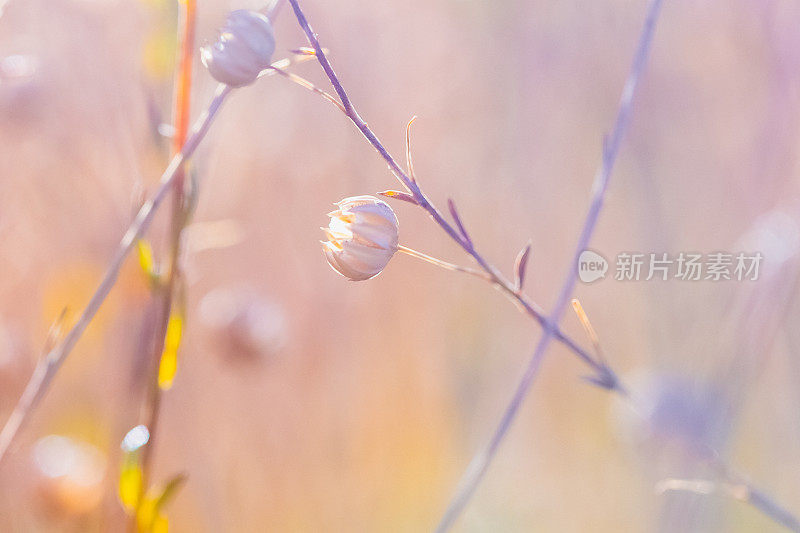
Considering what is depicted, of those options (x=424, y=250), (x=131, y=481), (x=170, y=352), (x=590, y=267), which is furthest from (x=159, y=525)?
(x=424, y=250)

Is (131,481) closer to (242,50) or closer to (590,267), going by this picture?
(242,50)

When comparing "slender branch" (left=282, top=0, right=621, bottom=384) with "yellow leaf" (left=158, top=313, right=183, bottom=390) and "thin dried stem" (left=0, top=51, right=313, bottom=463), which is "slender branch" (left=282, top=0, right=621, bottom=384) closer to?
"thin dried stem" (left=0, top=51, right=313, bottom=463)

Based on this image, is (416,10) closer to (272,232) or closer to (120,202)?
(272,232)

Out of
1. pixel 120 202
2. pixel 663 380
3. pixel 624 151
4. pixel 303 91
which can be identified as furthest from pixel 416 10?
pixel 663 380

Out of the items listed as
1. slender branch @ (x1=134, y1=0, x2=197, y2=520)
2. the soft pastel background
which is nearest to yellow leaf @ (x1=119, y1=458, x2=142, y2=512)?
slender branch @ (x1=134, y1=0, x2=197, y2=520)

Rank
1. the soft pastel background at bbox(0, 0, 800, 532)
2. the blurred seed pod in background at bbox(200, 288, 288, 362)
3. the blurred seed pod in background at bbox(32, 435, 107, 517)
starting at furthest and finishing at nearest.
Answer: the soft pastel background at bbox(0, 0, 800, 532) < the blurred seed pod in background at bbox(200, 288, 288, 362) < the blurred seed pod in background at bbox(32, 435, 107, 517)

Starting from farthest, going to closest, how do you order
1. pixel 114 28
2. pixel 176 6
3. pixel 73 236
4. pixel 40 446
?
1. pixel 114 28
2. pixel 73 236
3. pixel 40 446
4. pixel 176 6
